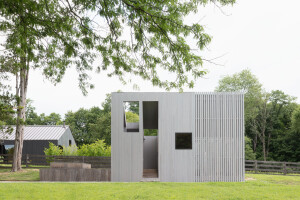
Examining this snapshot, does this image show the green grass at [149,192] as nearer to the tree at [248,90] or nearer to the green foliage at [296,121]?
the green foliage at [296,121]

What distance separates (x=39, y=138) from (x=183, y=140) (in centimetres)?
1210

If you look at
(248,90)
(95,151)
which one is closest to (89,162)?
(95,151)

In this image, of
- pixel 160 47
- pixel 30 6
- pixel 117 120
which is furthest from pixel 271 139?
pixel 30 6

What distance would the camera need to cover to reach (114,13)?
5.05m

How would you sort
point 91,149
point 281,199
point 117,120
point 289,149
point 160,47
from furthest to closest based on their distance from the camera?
point 289,149 → point 91,149 → point 117,120 → point 281,199 → point 160,47

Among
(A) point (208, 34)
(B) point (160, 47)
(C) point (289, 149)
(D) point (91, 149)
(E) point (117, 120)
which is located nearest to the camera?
Result: (A) point (208, 34)

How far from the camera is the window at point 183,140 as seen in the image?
1016 cm

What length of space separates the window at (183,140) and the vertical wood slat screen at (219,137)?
23 centimetres

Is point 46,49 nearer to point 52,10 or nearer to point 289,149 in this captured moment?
point 52,10

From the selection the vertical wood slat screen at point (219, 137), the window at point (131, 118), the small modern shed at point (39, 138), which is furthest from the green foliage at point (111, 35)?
the small modern shed at point (39, 138)

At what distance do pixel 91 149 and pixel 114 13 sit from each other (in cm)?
1092

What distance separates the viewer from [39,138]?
63.4ft

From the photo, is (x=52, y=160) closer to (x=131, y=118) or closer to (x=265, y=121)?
(x=131, y=118)

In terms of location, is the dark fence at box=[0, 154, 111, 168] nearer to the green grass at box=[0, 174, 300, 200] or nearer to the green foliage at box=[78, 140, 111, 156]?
the green foliage at box=[78, 140, 111, 156]
